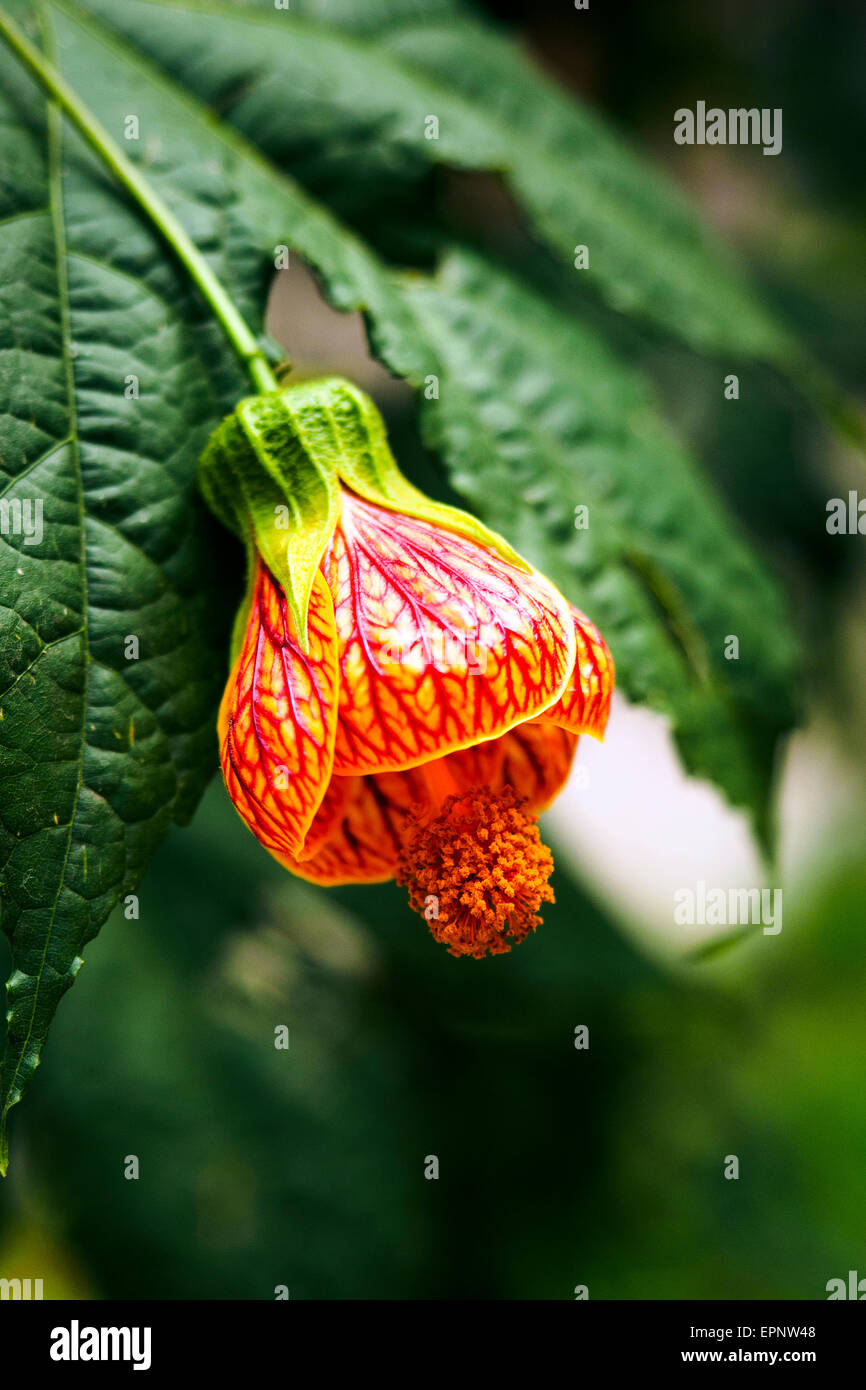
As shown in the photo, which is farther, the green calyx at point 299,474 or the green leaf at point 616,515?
the green leaf at point 616,515

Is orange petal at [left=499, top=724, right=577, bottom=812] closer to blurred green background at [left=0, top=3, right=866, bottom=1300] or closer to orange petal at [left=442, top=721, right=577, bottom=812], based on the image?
orange petal at [left=442, top=721, right=577, bottom=812]

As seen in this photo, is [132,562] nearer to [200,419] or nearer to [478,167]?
[200,419]

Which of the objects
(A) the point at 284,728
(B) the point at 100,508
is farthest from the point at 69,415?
(A) the point at 284,728

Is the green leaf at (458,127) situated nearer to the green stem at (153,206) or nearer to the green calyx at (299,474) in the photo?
the green stem at (153,206)

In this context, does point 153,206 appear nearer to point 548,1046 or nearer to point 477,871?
point 477,871

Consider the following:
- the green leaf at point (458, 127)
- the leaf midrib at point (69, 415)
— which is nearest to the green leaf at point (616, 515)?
the green leaf at point (458, 127)
